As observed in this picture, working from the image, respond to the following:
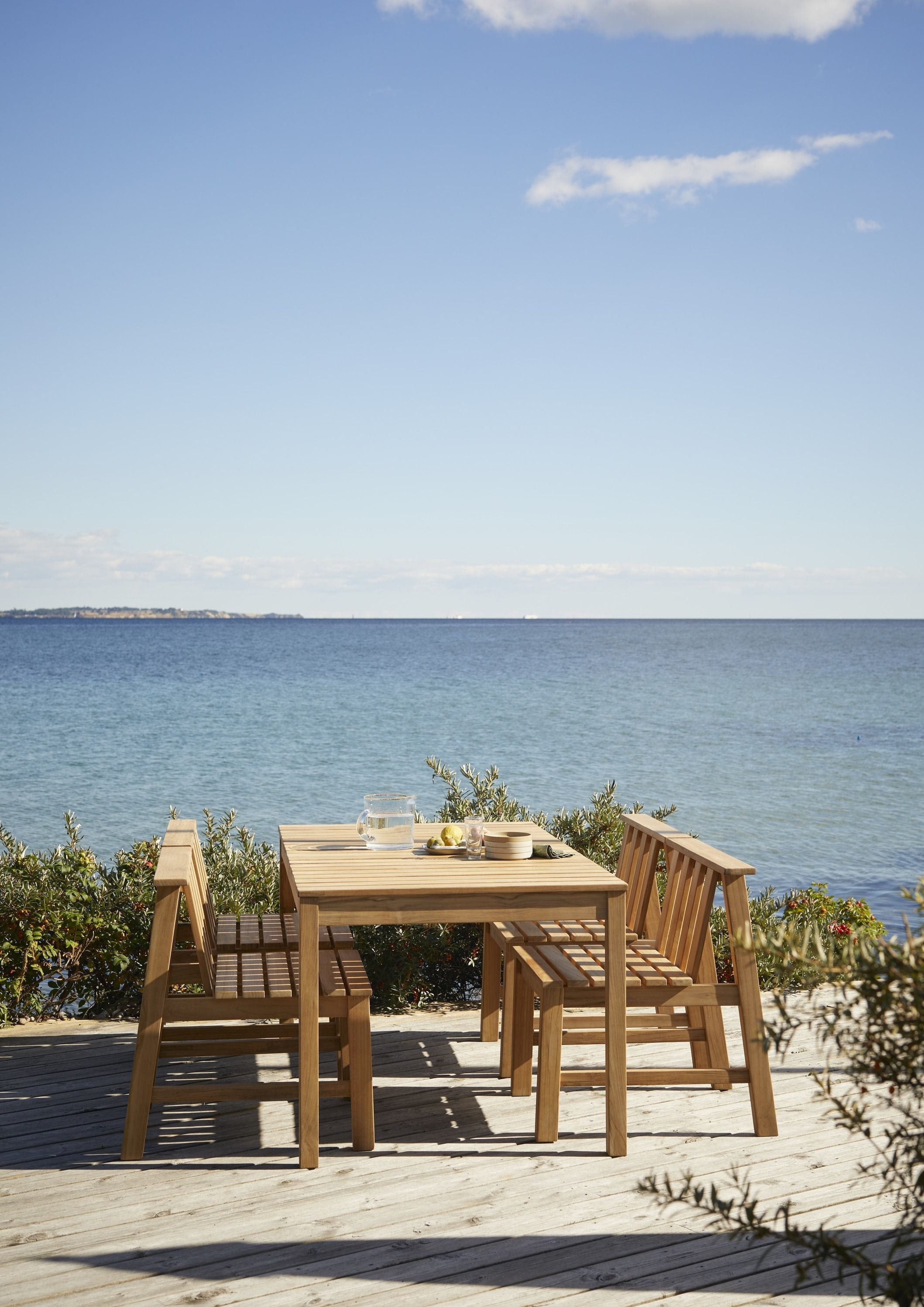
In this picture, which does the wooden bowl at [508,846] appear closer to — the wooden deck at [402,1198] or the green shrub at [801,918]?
the wooden deck at [402,1198]

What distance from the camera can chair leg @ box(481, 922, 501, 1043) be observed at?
3.93m

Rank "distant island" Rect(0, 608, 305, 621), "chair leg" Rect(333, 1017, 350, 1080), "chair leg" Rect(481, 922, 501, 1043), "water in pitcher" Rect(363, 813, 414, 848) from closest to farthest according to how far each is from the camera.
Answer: "chair leg" Rect(333, 1017, 350, 1080) < "water in pitcher" Rect(363, 813, 414, 848) < "chair leg" Rect(481, 922, 501, 1043) < "distant island" Rect(0, 608, 305, 621)

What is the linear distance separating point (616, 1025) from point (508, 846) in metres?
0.62

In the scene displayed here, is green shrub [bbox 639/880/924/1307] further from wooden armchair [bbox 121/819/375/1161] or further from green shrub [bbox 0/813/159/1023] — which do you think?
green shrub [bbox 0/813/159/1023]

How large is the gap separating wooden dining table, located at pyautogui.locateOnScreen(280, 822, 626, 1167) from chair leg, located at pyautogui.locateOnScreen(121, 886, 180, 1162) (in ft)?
1.21

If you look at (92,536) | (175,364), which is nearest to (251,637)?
(92,536)

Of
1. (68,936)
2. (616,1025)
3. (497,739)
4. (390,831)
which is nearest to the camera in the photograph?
(616,1025)

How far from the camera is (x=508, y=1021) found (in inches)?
141

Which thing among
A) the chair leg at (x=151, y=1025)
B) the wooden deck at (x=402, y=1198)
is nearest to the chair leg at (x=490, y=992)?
the wooden deck at (x=402, y=1198)

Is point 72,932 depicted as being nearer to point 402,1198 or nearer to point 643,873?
point 402,1198

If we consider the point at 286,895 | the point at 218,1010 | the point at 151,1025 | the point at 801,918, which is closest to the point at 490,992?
the point at 286,895

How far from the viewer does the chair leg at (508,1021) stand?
11.3ft

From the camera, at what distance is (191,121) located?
9641 millimetres

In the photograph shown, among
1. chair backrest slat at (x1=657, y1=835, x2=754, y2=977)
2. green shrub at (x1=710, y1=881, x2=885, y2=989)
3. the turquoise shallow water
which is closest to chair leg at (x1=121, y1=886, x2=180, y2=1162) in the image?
chair backrest slat at (x1=657, y1=835, x2=754, y2=977)
